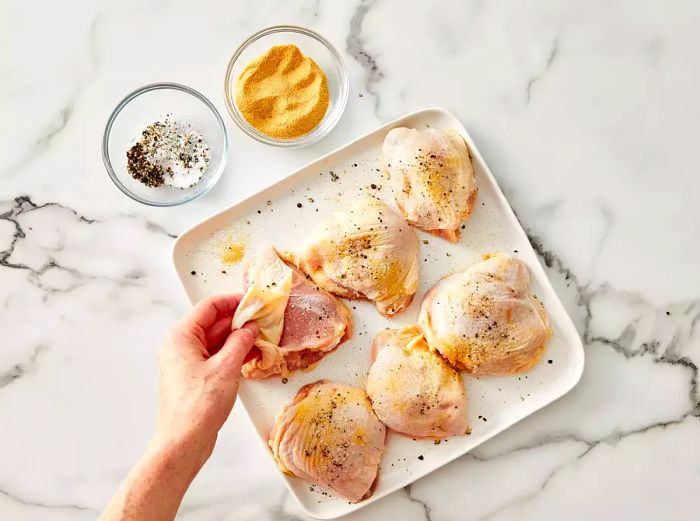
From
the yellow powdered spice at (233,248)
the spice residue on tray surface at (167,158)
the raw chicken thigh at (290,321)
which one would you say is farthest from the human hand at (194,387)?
the spice residue on tray surface at (167,158)

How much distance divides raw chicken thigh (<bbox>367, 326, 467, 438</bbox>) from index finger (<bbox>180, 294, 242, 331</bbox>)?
1.14 feet

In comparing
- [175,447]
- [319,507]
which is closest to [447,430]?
[319,507]

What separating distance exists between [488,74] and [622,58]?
0.33 m

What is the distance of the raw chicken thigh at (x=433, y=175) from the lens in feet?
4.93

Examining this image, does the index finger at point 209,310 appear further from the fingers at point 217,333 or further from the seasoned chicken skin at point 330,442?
the seasoned chicken skin at point 330,442

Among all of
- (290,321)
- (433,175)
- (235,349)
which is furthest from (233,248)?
(433,175)

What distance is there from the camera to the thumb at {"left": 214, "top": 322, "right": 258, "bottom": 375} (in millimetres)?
1274

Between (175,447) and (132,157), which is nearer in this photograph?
(175,447)

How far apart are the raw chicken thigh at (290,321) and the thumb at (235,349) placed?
0.09 meters

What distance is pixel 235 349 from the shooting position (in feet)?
4.26

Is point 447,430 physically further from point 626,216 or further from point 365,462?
point 626,216

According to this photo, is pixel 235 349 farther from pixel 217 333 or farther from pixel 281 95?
pixel 281 95

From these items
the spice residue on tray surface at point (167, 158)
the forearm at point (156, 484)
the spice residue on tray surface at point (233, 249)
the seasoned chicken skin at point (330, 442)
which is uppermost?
the spice residue on tray surface at point (167, 158)

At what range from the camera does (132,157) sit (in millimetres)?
1564
